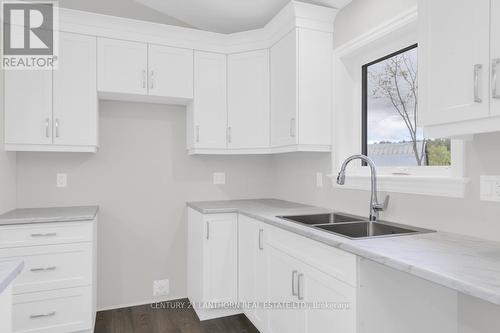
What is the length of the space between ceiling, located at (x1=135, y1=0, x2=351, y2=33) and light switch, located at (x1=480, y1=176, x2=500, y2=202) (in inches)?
71.1

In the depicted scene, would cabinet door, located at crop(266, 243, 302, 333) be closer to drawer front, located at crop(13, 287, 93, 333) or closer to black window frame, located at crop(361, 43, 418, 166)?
black window frame, located at crop(361, 43, 418, 166)

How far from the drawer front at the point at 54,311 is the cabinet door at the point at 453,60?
2410mm

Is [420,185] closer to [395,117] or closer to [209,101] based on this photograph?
[395,117]

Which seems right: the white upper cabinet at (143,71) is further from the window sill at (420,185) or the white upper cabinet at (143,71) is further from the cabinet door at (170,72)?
the window sill at (420,185)

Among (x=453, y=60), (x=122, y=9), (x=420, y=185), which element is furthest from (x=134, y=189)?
(x=453, y=60)

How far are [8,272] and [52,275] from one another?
1.39 metres

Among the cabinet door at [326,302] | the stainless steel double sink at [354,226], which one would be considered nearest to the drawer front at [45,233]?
the stainless steel double sink at [354,226]

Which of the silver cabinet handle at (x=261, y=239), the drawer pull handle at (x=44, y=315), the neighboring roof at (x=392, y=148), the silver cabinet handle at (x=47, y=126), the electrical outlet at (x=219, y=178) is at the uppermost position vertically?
the silver cabinet handle at (x=47, y=126)

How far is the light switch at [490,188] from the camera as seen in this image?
1.50 meters

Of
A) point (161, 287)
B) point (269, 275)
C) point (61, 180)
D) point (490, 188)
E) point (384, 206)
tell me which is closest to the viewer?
point (490, 188)

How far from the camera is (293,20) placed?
251cm

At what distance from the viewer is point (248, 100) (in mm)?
2959

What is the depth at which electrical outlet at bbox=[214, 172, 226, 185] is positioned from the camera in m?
3.31

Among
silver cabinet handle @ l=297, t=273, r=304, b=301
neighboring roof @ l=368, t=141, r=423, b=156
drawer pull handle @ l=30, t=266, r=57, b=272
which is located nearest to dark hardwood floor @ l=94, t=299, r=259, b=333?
drawer pull handle @ l=30, t=266, r=57, b=272
